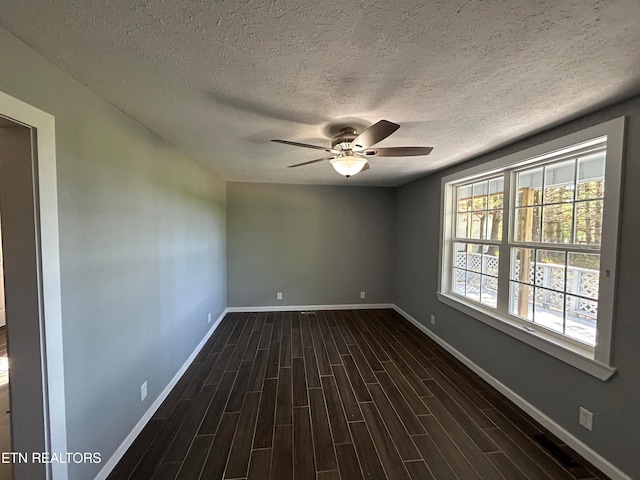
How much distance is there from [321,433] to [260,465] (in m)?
0.47

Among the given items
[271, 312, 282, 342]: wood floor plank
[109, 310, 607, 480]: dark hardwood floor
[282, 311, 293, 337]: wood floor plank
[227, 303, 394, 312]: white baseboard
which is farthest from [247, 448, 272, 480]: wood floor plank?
[227, 303, 394, 312]: white baseboard

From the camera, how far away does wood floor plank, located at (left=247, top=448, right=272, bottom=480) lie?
1.54 metres

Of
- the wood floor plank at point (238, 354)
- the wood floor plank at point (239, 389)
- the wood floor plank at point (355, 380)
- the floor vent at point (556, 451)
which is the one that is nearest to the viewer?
the floor vent at point (556, 451)

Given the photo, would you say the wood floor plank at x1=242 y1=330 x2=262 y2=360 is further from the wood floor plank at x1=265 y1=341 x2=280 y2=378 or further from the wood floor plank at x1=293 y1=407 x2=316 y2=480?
the wood floor plank at x1=293 y1=407 x2=316 y2=480

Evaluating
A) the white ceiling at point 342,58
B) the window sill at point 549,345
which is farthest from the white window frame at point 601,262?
the white ceiling at point 342,58

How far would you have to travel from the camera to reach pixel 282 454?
170cm

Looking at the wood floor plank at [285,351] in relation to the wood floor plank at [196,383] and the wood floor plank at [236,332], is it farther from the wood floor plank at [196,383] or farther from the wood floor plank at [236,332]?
the wood floor plank at [196,383]

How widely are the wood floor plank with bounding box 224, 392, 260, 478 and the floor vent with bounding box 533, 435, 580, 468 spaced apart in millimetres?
2067

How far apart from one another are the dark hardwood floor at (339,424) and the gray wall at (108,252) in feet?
1.14

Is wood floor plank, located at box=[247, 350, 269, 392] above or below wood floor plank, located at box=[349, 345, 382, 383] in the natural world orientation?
below

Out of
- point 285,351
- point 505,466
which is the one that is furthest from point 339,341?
point 505,466

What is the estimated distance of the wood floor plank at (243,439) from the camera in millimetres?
1590

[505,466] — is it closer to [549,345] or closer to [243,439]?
[549,345]

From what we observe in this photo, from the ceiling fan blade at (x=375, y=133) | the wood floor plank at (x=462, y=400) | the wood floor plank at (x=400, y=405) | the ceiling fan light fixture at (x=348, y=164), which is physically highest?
→ the ceiling fan blade at (x=375, y=133)
